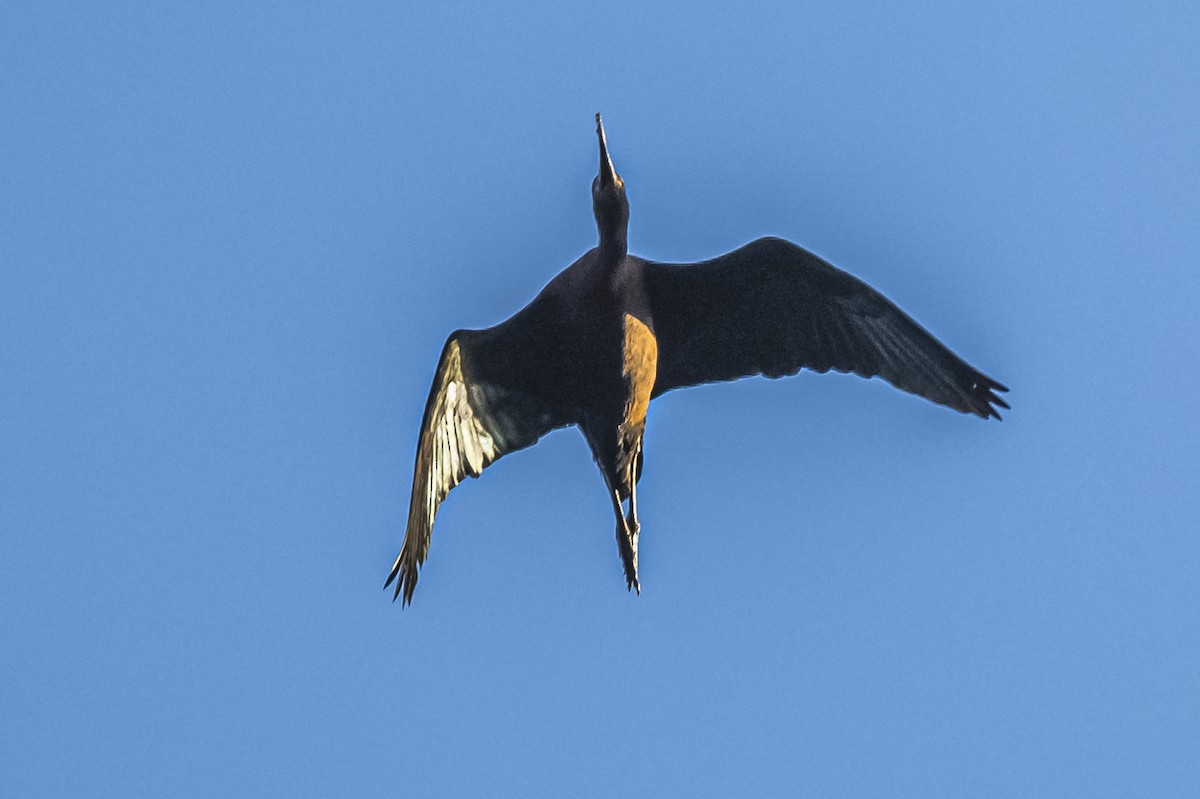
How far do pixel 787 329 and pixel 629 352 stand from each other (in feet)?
3.22

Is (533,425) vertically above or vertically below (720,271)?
below

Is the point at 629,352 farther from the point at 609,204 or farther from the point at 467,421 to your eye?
the point at 467,421

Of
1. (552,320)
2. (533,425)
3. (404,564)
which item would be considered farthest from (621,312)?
(404,564)

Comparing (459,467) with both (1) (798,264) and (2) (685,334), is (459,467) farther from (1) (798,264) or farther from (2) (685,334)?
(1) (798,264)

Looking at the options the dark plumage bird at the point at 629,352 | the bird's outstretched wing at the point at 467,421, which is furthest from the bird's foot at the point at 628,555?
the bird's outstretched wing at the point at 467,421

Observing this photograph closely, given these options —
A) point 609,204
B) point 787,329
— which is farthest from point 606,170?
point 787,329

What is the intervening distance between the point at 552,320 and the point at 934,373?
1.88 m

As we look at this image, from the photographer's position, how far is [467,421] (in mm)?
7594

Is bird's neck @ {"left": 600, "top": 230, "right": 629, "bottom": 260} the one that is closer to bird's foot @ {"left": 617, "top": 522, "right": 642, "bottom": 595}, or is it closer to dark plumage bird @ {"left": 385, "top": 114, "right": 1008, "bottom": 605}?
dark plumage bird @ {"left": 385, "top": 114, "right": 1008, "bottom": 605}

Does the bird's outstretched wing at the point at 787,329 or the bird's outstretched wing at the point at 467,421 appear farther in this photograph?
the bird's outstretched wing at the point at 787,329

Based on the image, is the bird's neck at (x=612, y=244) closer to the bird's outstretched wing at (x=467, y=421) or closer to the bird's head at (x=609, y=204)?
the bird's head at (x=609, y=204)

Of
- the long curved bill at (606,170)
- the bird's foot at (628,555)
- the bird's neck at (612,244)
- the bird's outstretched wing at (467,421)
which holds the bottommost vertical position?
the bird's foot at (628,555)

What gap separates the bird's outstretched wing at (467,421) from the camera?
7.14 meters

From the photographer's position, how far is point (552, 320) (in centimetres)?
713
